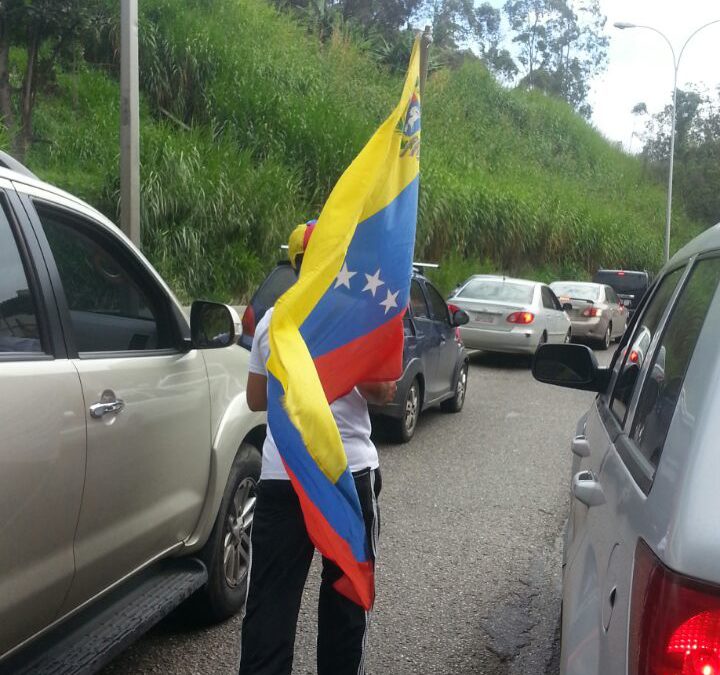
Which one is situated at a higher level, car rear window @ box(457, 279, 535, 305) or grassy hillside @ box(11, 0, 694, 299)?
grassy hillside @ box(11, 0, 694, 299)

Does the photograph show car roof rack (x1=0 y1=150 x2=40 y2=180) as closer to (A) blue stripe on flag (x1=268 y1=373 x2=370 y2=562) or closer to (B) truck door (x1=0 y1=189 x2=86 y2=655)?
(B) truck door (x1=0 y1=189 x2=86 y2=655)

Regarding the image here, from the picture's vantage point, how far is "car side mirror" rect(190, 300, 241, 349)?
3527 mm

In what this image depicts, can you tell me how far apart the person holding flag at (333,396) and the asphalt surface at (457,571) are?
124 cm

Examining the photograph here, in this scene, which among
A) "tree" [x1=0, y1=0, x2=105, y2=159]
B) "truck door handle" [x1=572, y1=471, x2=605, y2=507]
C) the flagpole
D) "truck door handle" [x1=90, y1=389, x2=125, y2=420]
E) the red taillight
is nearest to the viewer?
"truck door handle" [x1=572, y1=471, x2=605, y2=507]

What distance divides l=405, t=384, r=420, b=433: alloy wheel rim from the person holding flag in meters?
5.63

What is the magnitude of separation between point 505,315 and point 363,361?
1206 centimetres

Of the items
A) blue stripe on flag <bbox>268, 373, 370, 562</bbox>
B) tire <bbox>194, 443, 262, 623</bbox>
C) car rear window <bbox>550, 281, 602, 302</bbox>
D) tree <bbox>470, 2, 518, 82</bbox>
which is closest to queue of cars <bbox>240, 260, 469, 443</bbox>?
tire <bbox>194, 443, 262, 623</bbox>

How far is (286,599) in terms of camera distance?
268 cm

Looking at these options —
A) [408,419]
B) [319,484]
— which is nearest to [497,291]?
[408,419]

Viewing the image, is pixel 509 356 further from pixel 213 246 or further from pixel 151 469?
pixel 151 469

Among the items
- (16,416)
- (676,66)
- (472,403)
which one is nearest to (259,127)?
(472,403)

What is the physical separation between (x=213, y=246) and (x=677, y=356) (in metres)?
13.5

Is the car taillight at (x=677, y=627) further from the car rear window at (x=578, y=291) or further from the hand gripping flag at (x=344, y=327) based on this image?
the car rear window at (x=578, y=291)

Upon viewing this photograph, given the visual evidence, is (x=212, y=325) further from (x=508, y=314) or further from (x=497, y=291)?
(x=497, y=291)
